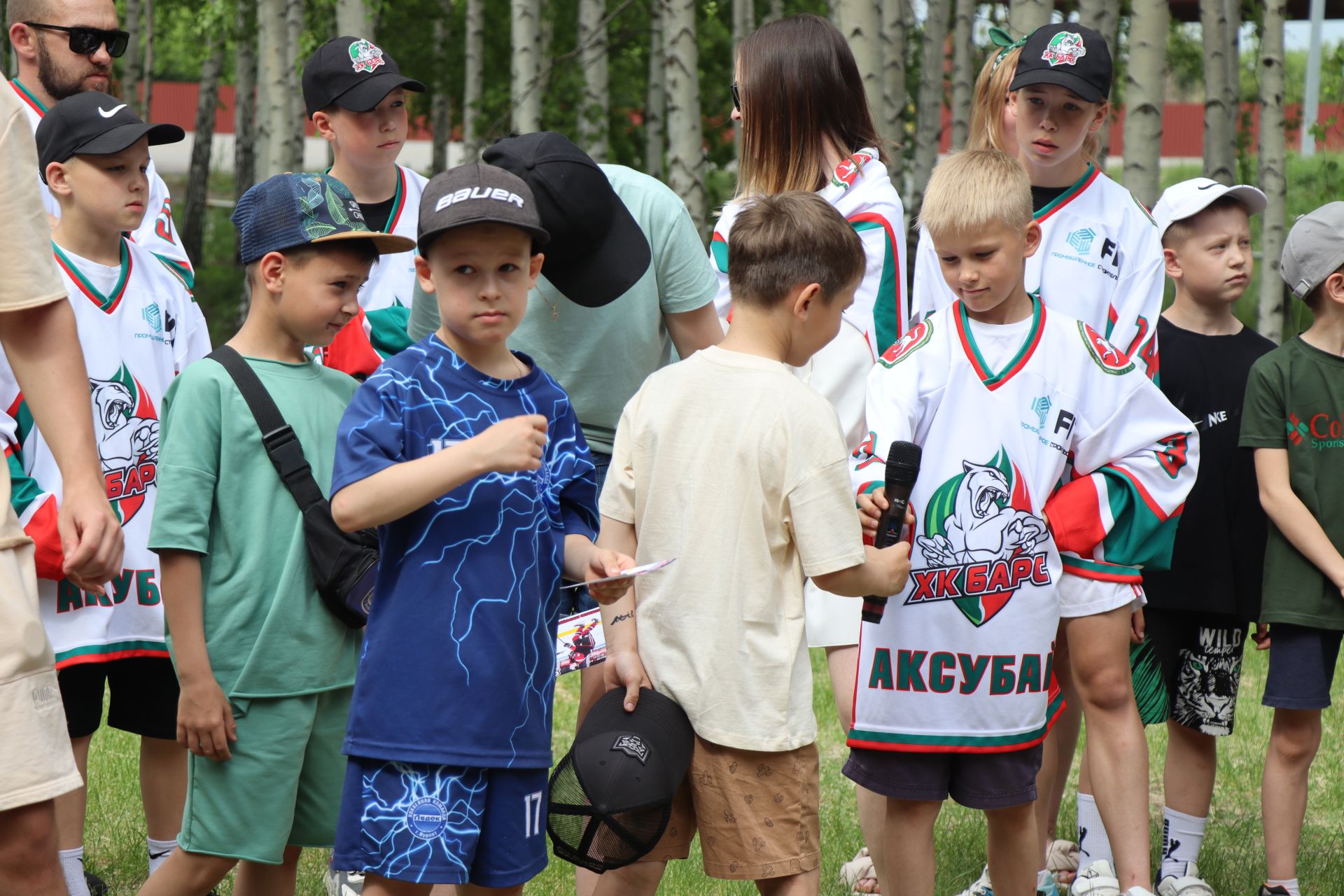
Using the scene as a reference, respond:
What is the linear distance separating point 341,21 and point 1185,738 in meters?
10.3

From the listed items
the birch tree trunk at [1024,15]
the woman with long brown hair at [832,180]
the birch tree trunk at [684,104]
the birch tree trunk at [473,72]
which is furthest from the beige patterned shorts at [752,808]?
the birch tree trunk at [473,72]

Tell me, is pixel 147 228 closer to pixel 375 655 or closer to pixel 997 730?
pixel 375 655

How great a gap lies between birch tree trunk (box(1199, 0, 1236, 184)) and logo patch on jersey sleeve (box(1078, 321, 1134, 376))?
8.52 metres

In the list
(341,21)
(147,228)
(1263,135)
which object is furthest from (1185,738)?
(341,21)

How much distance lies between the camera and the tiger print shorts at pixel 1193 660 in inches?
185

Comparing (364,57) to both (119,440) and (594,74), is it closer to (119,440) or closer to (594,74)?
(119,440)

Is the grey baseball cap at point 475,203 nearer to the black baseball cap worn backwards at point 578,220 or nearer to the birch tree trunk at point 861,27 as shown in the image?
the black baseball cap worn backwards at point 578,220

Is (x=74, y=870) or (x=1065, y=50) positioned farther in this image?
(x=1065, y=50)

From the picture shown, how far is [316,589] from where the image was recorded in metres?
3.34

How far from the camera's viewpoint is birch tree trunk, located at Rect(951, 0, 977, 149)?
1883 centimetres

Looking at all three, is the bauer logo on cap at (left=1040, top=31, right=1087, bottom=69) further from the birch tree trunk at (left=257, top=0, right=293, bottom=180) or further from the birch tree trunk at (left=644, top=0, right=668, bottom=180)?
the birch tree trunk at (left=644, top=0, right=668, bottom=180)

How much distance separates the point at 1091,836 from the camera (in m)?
4.60

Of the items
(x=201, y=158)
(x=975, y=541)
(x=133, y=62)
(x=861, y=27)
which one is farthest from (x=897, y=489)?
(x=201, y=158)

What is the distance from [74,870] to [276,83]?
11.8 meters
